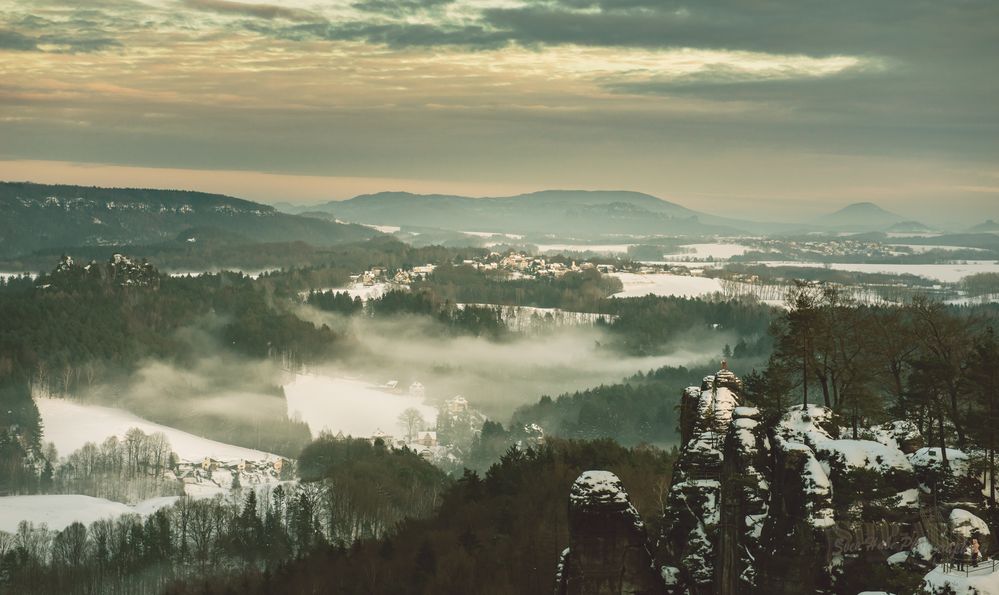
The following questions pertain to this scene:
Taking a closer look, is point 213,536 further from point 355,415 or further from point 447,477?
point 355,415

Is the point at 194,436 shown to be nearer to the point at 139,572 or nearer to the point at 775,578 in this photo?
the point at 139,572

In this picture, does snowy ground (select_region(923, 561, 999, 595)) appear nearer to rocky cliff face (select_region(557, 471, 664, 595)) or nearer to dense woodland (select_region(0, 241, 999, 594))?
rocky cliff face (select_region(557, 471, 664, 595))

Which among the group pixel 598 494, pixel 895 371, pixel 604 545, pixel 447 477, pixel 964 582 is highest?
pixel 598 494

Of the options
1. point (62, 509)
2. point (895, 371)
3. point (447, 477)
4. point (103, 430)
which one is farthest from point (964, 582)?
point (103, 430)

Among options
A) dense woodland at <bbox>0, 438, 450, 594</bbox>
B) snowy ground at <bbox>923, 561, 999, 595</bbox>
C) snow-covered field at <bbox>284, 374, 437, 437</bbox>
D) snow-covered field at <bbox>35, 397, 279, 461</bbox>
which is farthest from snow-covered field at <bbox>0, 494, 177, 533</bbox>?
snowy ground at <bbox>923, 561, 999, 595</bbox>

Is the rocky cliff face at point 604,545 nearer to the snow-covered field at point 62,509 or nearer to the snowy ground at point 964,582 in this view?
the snowy ground at point 964,582

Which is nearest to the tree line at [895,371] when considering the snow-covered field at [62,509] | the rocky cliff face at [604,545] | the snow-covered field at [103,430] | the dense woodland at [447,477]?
the dense woodland at [447,477]

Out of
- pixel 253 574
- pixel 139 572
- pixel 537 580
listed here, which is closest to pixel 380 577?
pixel 537 580
